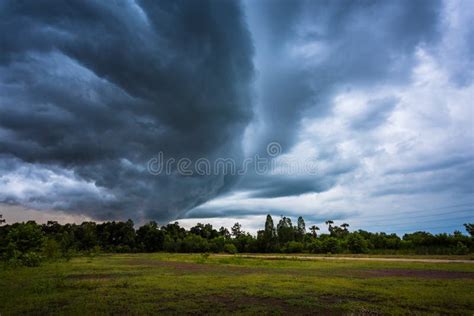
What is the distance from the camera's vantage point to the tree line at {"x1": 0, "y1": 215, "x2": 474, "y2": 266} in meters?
54.4

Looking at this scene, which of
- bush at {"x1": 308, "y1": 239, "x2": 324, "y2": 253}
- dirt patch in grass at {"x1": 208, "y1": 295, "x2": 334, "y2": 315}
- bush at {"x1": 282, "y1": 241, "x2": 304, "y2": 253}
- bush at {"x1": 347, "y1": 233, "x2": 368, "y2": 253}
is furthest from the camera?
bush at {"x1": 282, "y1": 241, "x2": 304, "y2": 253}

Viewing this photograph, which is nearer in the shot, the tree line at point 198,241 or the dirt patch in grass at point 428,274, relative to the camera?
the dirt patch in grass at point 428,274

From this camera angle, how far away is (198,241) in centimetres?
12500

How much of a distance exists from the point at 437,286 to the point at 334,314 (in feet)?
38.3

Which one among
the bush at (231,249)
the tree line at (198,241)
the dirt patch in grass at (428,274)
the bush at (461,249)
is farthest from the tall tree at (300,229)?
the dirt patch in grass at (428,274)

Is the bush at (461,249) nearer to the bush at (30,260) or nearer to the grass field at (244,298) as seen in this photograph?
the grass field at (244,298)

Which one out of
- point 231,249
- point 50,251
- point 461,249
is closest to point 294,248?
point 231,249

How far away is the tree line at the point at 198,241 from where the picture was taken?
5438 cm

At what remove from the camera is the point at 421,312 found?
13.3m

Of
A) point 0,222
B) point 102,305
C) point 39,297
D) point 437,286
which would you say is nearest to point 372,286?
point 437,286

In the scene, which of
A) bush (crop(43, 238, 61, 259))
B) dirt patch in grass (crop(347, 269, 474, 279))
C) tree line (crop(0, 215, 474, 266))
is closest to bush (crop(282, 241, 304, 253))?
tree line (crop(0, 215, 474, 266))

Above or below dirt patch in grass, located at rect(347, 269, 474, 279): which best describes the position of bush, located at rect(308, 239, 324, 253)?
above

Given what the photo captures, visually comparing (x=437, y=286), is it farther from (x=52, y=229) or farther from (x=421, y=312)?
(x=52, y=229)

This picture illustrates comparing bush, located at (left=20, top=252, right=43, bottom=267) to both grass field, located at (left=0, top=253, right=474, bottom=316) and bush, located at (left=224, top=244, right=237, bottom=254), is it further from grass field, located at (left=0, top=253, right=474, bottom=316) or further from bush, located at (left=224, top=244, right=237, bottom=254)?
bush, located at (left=224, top=244, right=237, bottom=254)
